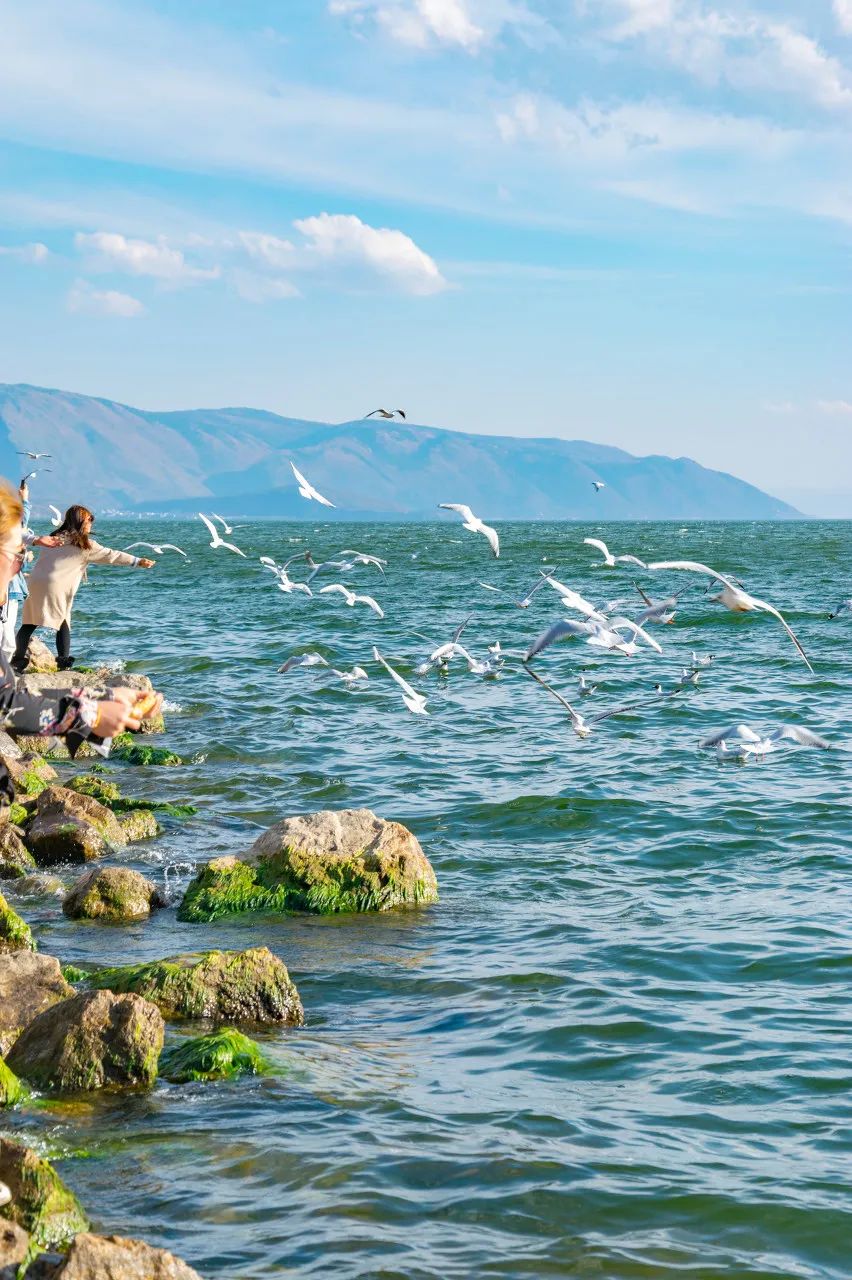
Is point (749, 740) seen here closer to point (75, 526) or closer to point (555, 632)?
point (555, 632)

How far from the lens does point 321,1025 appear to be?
762cm

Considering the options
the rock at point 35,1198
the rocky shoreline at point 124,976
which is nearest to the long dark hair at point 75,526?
the rocky shoreline at point 124,976

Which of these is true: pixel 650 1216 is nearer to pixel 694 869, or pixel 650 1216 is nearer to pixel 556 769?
pixel 694 869

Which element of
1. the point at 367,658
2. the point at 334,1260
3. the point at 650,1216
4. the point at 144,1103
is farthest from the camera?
the point at 367,658

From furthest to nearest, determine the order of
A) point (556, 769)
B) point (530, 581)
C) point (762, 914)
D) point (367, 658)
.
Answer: point (530, 581) < point (367, 658) < point (556, 769) < point (762, 914)

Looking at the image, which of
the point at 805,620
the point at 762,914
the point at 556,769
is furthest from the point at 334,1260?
the point at 805,620

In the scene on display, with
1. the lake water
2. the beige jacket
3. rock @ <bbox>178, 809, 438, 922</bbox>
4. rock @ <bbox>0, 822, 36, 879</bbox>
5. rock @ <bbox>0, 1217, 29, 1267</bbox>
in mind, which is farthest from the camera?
the beige jacket

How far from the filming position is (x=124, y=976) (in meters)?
7.52

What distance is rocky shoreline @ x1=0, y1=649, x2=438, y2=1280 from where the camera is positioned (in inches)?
193

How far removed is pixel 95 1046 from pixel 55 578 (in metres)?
8.63

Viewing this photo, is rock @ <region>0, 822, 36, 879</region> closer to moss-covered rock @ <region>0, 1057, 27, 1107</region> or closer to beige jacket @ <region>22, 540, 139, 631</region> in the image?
beige jacket @ <region>22, 540, 139, 631</region>

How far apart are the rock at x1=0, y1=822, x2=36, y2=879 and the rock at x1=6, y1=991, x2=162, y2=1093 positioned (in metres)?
3.97

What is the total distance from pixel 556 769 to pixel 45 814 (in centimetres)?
596

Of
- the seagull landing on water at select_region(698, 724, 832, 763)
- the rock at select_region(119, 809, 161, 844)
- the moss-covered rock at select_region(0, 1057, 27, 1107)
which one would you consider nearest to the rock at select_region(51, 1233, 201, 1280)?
the moss-covered rock at select_region(0, 1057, 27, 1107)
